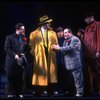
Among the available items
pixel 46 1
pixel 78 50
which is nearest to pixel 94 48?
pixel 78 50

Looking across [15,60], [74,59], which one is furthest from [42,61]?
[74,59]

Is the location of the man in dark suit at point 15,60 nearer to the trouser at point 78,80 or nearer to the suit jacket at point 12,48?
the suit jacket at point 12,48

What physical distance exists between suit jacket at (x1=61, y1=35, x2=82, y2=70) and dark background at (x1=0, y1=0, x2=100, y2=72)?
353 mm

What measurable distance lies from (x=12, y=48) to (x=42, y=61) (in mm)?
655

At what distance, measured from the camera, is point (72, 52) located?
11141 mm

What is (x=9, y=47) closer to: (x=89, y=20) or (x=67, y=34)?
(x=67, y=34)

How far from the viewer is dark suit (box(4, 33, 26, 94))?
11109 mm

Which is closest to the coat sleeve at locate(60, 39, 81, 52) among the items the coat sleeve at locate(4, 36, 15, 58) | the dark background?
the dark background

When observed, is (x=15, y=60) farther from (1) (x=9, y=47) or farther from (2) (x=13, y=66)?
(1) (x=9, y=47)

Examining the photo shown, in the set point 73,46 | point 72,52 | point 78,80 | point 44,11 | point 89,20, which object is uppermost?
point 44,11

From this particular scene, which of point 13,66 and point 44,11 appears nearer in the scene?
point 13,66

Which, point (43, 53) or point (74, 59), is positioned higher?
point (43, 53)

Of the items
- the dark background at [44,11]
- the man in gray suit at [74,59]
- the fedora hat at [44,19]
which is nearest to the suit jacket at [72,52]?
the man in gray suit at [74,59]

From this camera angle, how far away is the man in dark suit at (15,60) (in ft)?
36.5
